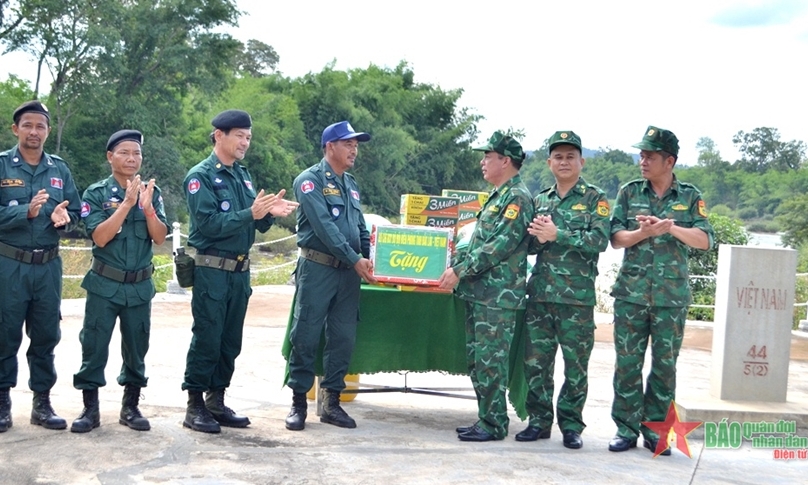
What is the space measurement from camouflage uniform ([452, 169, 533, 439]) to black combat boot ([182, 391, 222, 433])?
5.44 ft

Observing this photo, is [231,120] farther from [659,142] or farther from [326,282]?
[659,142]

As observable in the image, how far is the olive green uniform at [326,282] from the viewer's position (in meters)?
5.56

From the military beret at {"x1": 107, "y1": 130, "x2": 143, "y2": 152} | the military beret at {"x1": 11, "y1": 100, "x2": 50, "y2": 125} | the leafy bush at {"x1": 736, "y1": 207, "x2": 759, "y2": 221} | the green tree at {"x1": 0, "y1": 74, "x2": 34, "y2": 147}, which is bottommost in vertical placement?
the military beret at {"x1": 107, "y1": 130, "x2": 143, "y2": 152}

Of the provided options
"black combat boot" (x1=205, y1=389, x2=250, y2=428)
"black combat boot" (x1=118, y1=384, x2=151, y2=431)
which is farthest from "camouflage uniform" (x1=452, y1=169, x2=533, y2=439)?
"black combat boot" (x1=118, y1=384, x2=151, y2=431)

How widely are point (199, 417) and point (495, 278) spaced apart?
6.67ft

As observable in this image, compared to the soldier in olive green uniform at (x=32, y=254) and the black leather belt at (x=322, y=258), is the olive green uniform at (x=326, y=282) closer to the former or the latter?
the black leather belt at (x=322, y=258)

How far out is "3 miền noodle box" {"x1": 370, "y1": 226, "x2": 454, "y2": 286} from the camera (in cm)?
562

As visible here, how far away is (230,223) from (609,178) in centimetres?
1334

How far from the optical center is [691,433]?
20.1ft

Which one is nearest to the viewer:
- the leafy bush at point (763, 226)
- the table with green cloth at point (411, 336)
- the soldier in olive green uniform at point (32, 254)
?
the soldier in olive green uniform at point (32, 254)

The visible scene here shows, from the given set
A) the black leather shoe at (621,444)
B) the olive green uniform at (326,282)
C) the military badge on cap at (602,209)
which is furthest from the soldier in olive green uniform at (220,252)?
the black leather shoe at (621,444)

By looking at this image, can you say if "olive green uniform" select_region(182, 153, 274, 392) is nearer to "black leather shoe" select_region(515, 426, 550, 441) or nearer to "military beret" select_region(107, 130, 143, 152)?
"military beret" select_region(107, 130, 143, 152)

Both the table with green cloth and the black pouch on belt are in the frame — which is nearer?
the black pouch on belt

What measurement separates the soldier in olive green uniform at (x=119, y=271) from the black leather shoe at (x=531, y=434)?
2.34m
